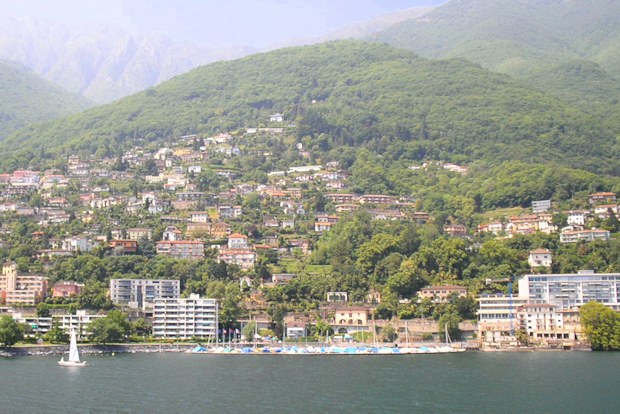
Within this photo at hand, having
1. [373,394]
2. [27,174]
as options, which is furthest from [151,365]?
[27,174]

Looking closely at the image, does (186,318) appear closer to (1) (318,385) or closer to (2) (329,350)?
(2) (329,350)

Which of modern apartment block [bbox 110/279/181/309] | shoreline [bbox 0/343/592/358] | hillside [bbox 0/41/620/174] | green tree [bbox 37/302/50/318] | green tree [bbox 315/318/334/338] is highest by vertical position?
hillside [bbox 0/41/620/174]

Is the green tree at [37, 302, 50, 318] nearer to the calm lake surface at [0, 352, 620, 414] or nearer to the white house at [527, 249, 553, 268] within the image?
the calm lake surface at [0, 352, 620, 414]

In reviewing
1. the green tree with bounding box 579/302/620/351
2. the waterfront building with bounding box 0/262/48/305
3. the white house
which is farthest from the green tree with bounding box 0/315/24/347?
the white house

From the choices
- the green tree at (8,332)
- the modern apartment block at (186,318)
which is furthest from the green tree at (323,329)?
the green tree at (8,332)

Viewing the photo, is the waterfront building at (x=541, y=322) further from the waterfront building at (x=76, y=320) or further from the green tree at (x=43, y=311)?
the green tree at (x=43, y=311)
